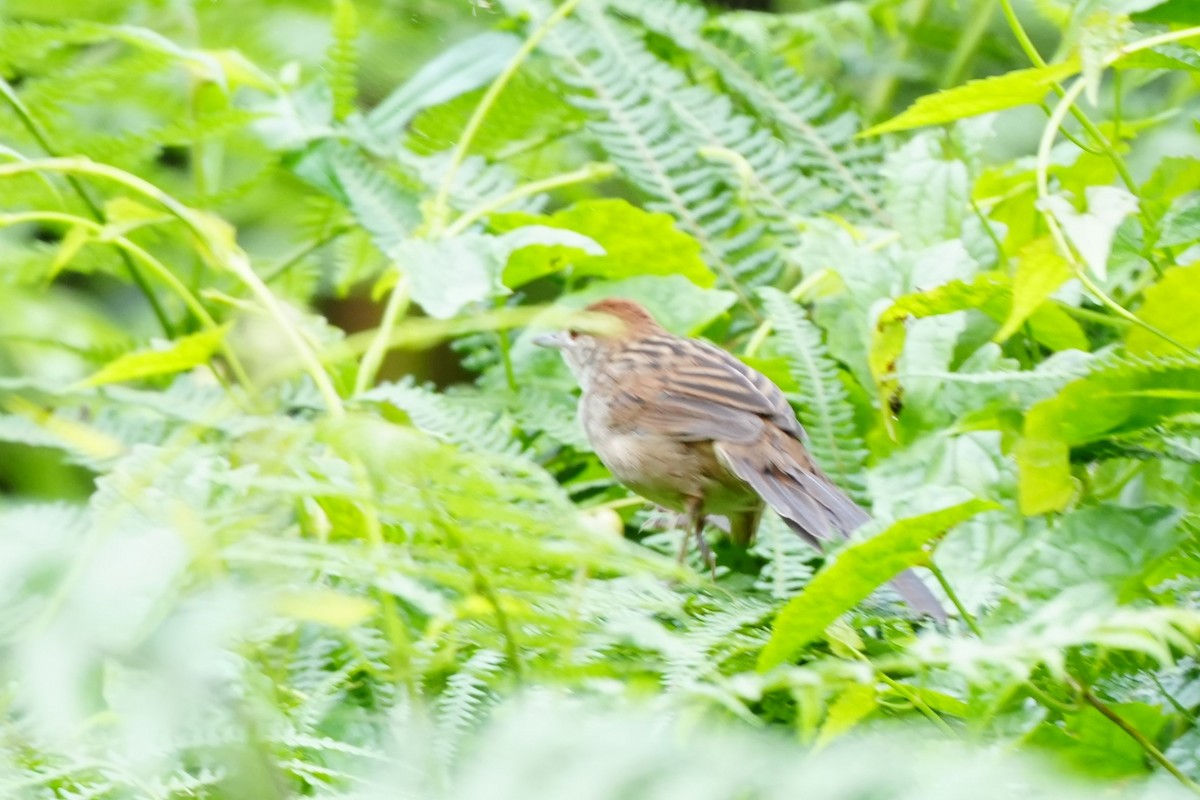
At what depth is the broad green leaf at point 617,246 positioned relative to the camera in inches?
114

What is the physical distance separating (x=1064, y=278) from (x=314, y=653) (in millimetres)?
1145

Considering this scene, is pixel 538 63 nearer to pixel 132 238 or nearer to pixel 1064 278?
pixel 132 238

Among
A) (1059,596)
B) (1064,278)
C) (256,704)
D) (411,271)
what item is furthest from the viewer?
(411,271)

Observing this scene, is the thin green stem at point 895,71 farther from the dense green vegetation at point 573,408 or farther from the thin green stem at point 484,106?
the thin green stem at point 484,106

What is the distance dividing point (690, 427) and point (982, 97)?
4.58ft

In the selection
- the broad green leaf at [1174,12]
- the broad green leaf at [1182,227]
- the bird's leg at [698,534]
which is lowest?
the bird's leg at [698,534]

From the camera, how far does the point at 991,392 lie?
2.26m

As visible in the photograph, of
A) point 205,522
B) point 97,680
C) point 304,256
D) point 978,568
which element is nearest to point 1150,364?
point 978,568

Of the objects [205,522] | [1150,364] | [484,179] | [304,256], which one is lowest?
[304,256]

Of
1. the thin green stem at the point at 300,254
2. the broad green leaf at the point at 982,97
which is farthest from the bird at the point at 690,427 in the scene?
the broad green leaf at the point at 982,97

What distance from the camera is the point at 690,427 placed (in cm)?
325

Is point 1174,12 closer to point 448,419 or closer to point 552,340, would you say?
point 448,419

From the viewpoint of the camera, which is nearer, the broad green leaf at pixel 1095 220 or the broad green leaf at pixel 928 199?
the broad green leaf at pixel 1095 220

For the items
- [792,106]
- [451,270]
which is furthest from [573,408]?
[792,106]
